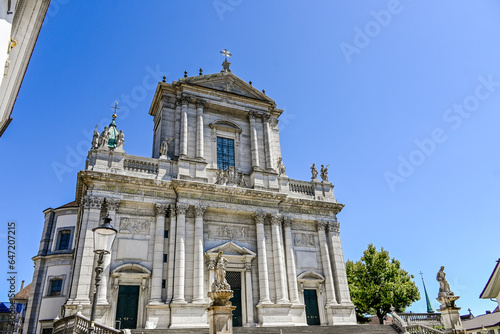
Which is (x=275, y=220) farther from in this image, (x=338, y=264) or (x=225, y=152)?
(x=225, y=152)

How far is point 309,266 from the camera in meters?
25.9

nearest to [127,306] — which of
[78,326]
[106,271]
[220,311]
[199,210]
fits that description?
[106,271]

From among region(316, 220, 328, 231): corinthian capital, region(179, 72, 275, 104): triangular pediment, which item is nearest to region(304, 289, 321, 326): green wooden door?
region(316, 220, 328, 231): corinthian capital

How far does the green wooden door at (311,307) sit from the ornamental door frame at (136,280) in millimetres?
11169

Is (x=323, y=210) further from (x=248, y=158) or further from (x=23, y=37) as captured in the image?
(x=23, y=37)

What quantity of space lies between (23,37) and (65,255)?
28.8 metres

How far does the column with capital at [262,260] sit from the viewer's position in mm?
23078

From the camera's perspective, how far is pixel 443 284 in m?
21.4

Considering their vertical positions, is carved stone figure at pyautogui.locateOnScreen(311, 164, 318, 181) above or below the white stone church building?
above

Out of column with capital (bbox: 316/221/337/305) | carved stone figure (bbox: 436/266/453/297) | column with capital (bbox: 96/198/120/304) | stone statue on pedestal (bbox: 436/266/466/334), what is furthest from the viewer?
column with capital (bbox: 316/221/337/305)

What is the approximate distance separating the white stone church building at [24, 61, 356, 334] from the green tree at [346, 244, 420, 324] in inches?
573

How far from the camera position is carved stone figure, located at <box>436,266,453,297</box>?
20.8 meters

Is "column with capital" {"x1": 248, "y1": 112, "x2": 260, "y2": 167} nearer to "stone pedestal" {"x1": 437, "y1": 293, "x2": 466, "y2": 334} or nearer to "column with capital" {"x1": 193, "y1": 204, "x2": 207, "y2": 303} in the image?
"column with capital" {"x1": 193, "y1": 204, "x2": 207, "y2": 303}

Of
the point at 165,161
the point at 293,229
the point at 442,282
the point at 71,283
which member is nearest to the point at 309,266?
the point at 293,229
